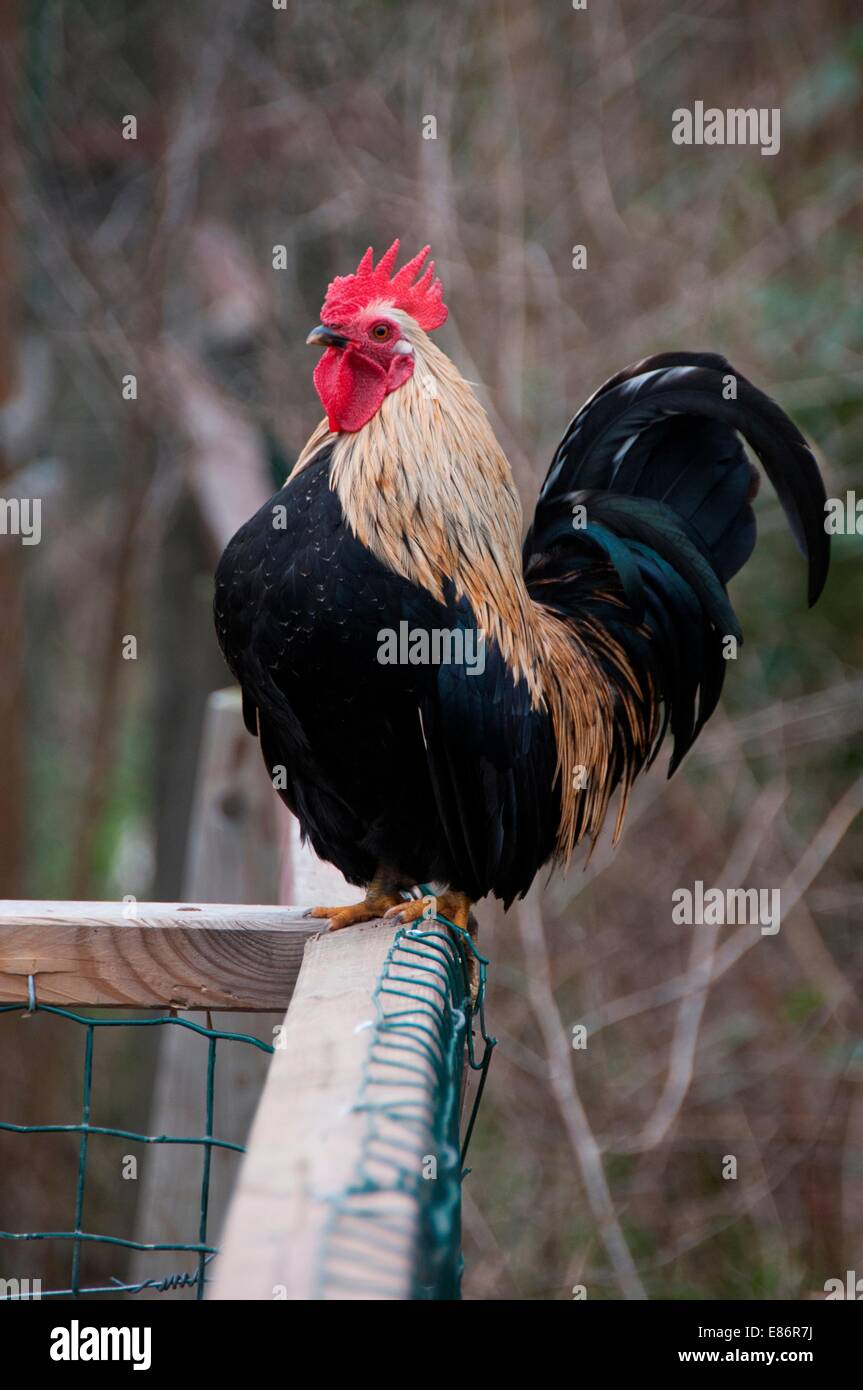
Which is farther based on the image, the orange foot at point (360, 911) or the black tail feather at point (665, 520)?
the black tail feather at point (665, 520)

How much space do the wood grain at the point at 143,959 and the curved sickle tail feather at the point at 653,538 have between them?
1.11 metres

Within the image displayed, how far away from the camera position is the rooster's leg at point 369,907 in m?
2.48

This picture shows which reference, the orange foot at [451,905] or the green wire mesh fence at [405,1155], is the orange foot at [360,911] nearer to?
the orange foot at [451,905]

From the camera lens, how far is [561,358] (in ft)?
19.4

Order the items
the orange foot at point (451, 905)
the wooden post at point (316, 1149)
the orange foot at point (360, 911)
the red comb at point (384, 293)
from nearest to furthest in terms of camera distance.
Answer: the wooden post at point (316, 1149) < the orange foot at point (360, 911) < the orange foot at point (451, 905) < the red comb at point (384, 293)

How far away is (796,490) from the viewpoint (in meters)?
3.15

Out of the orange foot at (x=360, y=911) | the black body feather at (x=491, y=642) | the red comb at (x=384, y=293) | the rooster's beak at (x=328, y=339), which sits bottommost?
the orange foot at (x=360, y=911)

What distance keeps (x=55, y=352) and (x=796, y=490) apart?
19.0ft

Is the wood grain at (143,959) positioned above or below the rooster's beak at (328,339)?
below

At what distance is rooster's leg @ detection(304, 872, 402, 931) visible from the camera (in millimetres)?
2477

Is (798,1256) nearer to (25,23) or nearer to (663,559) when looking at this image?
(663,559)

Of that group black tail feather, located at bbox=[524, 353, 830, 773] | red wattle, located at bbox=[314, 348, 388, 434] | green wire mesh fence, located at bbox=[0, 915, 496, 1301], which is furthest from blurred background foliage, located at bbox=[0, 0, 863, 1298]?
green wire mesh fence, located at bbox=[0, 915, 496, 1301]

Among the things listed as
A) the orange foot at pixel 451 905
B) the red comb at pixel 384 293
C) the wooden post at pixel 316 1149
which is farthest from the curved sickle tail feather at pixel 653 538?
the wooden post at pixel 316 1149

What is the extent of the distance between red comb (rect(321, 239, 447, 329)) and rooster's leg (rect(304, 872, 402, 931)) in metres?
1.23
